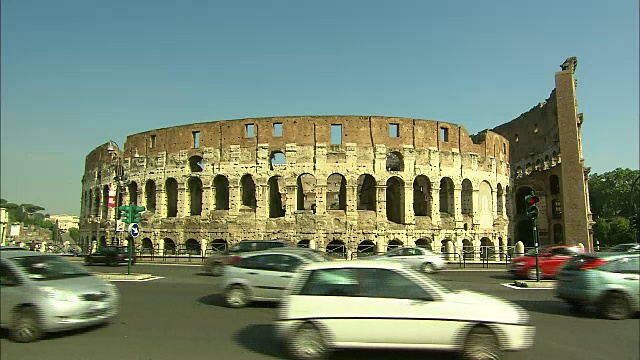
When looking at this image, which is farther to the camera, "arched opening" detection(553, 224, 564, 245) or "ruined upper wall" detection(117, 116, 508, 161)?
"arched opening" detection(553, 224, 564, 245)

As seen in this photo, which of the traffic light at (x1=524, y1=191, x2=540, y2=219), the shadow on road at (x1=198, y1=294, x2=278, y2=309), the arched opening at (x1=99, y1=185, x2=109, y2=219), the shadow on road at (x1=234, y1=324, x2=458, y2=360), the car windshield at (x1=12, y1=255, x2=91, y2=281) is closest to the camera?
the shadow on road at (x1=234, y1=324, x2=458, y2=360)

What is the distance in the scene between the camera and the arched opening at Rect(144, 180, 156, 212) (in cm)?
3541

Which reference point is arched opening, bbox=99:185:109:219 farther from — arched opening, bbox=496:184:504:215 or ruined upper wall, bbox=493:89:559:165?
ruined upper wall, bbox=493:89:559:165

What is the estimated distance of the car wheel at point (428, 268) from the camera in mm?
17875

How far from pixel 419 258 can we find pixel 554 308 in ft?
28.5

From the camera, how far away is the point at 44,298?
21.9 feet

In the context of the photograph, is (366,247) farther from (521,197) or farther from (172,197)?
(521,197)

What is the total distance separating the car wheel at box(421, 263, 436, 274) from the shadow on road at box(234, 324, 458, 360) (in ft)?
38.0

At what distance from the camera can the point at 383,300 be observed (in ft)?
18.8

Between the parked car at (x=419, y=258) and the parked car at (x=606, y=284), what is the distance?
874cm

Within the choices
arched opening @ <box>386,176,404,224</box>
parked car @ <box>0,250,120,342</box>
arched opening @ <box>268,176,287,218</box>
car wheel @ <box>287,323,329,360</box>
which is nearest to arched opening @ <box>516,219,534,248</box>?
arched opening @ <box>386,176,404,224</box>

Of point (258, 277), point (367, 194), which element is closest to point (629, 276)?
point (258, 277)

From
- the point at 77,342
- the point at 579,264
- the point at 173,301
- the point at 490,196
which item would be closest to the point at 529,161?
the point at 490,196

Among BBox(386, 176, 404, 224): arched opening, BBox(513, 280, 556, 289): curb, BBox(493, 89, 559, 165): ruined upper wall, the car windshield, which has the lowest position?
BBox(513, 280, 556, 289): curb
